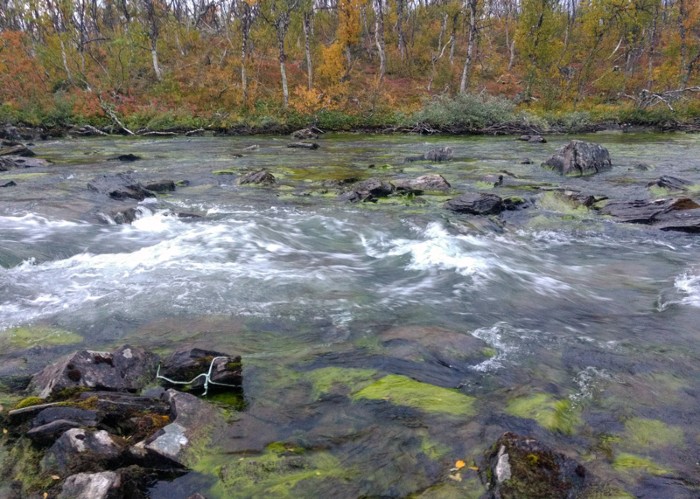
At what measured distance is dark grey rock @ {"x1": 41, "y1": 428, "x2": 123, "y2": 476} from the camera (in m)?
3.04

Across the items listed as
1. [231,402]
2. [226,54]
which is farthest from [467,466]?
[226,54]

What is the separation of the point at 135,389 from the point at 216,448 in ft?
3.34

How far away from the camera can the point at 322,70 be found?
122 feet

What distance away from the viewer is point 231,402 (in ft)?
13.1

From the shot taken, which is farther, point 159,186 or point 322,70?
point 322,70

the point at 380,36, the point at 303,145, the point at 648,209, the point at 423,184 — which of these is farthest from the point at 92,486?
the point at 380,36

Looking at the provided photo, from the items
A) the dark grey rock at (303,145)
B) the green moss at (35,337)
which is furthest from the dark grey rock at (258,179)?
the green moss at (35,337)

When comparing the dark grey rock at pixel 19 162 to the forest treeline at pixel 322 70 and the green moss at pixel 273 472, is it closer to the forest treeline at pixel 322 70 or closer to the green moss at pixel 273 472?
the forest treeline at pixel 322 70

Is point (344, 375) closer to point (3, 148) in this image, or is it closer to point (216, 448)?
point (216, 448)

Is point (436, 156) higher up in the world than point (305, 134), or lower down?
lower down

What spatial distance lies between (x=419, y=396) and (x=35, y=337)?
3753 millimetres

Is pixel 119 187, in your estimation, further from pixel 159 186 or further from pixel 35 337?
pixel 35 337

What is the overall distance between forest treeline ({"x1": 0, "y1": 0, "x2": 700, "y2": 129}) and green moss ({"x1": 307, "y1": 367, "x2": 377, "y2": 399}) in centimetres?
2397

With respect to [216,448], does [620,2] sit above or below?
above
